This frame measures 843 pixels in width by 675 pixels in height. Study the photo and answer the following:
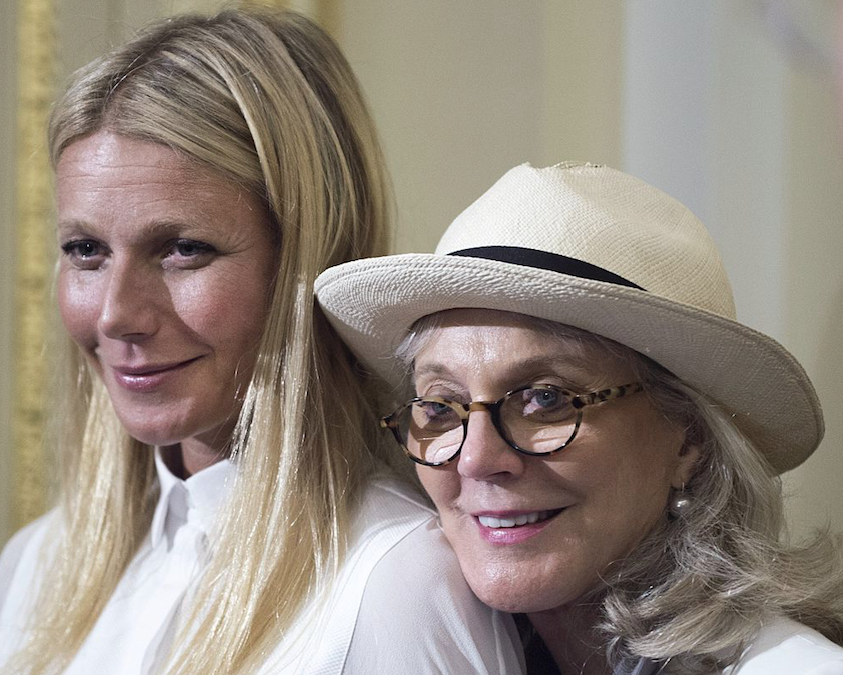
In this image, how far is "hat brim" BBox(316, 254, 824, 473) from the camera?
3.68 ft

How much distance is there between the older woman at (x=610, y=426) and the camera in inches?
45.6

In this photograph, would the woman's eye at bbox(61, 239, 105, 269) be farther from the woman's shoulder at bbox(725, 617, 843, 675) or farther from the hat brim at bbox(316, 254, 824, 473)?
the woman's shoulder at bbox(725, 617, 843, 675)

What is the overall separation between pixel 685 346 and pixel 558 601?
31cm

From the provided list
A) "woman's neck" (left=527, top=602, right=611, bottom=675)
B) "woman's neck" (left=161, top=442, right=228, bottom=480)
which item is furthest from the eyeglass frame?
"woman's neck" (left=161, top=442, right=228, bottom=480)

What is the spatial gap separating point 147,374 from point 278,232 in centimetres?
25

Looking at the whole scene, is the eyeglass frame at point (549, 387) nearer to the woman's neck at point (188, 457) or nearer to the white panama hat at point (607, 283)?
the white panama hat at point (607, 283)

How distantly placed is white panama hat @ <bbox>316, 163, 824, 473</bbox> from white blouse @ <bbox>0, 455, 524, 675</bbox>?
26 centimetres

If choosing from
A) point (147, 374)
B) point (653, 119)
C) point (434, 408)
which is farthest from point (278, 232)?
point (653, 119)

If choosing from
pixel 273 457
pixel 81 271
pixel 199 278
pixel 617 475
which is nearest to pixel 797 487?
pixel 617 475

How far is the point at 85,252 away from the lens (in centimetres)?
145

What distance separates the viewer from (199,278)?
1.39 meters

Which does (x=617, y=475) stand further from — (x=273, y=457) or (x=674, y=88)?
(x=674, y=88)

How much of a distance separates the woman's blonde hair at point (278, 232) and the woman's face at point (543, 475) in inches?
8.8

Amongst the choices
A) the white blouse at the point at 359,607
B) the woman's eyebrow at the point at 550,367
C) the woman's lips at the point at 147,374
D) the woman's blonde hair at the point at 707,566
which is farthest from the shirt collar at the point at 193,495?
the woman's eyebrow at the point at 550,367
